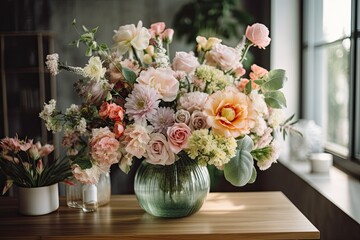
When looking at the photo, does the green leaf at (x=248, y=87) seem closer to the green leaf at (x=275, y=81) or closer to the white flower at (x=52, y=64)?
the green leaf at (x=275, y=81)

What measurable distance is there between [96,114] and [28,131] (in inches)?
98.0

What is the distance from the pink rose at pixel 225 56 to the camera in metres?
1.38

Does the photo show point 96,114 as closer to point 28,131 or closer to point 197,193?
point 197,193

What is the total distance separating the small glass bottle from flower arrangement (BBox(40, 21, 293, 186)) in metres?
0.15

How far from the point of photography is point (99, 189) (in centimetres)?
157

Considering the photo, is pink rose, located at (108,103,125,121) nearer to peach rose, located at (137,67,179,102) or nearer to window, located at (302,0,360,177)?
peach rose, located at (137,67,179,102)

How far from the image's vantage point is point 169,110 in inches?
51.7

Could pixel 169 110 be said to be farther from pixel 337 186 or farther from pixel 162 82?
pixel 337 186

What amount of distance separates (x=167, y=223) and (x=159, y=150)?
0.86ft

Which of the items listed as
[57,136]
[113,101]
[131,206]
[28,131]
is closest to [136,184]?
[131,206]

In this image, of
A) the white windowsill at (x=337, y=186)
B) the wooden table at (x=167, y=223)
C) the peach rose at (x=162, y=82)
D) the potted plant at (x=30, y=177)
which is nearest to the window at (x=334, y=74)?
the white windowsill at (x=337, y=186)

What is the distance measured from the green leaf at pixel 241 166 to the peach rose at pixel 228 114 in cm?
11

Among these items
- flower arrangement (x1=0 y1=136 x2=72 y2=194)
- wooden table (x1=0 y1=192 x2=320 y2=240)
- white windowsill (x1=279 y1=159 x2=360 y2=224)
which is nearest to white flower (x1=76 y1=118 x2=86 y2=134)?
flower arrangement (x1=0 y1=136 x2=72 y2=194)

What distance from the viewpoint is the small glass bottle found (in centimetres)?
153
